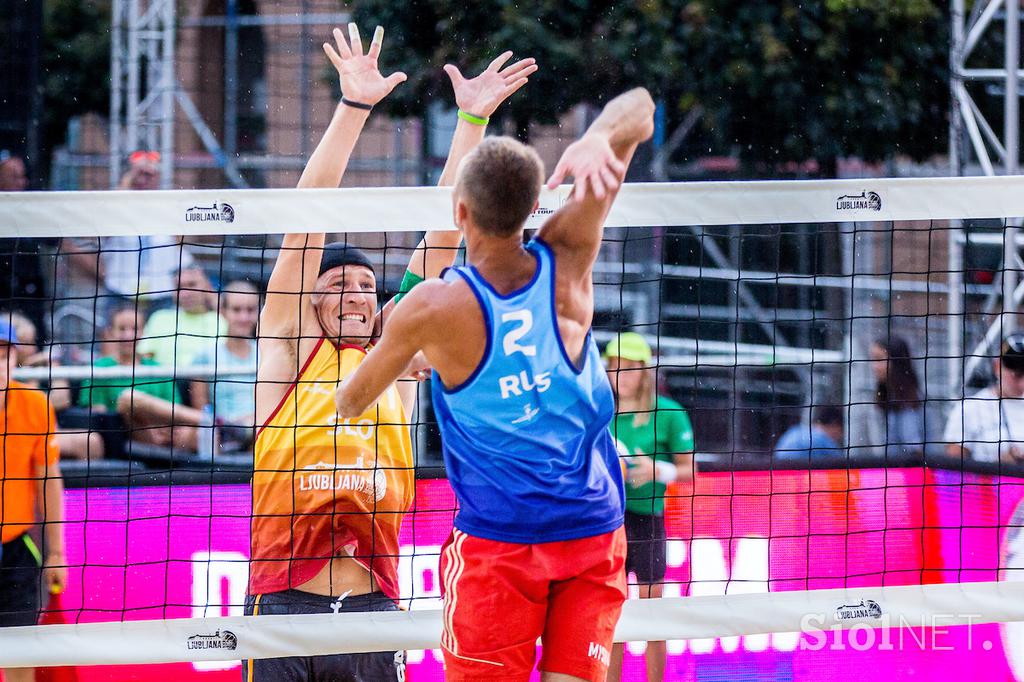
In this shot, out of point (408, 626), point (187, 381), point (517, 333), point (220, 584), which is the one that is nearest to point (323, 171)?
point (517, 333)

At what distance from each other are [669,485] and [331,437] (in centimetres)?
251

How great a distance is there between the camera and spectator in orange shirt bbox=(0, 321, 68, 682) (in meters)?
4.91

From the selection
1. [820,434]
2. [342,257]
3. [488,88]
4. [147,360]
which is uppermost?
[488,88]

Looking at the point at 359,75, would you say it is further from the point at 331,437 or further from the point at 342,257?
the point at 331,437

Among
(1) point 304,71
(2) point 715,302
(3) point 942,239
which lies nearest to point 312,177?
(2) point 715,302

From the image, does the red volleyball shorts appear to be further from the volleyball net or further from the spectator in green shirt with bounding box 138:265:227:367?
the spectator in green shirt with bounding box 138:265:227:367

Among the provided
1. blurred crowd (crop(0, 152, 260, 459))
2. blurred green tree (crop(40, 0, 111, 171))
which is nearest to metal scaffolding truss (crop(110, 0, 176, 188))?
blurred crowd (crop(0, 152, 260, 459))

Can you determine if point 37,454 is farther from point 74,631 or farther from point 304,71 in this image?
point 304,71

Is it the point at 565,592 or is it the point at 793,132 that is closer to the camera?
the point at 565,592

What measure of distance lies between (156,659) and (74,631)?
282 mm

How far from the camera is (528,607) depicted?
2.80 metres

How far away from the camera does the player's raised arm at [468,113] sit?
12.1ft

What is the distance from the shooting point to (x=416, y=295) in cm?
275

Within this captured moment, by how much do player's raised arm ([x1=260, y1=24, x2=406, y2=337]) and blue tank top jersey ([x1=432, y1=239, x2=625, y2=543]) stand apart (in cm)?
99
